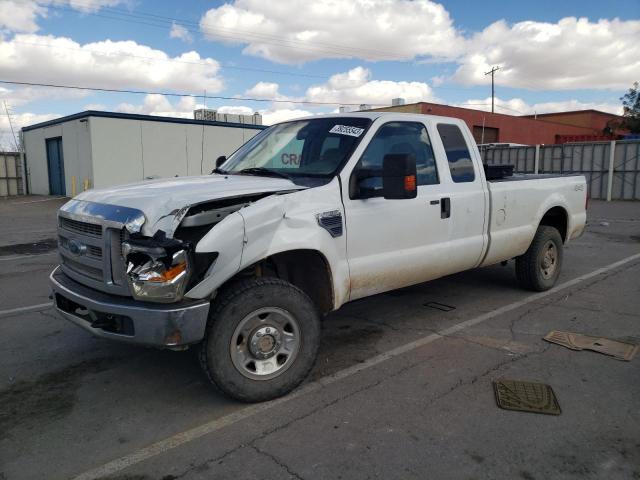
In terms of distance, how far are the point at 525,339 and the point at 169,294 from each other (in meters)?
3.24

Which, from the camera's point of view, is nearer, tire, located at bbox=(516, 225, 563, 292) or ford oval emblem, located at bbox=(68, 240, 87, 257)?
ford oval emblem, located at bbox=(68, 240, 87, 257)

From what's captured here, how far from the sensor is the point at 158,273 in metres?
3.01

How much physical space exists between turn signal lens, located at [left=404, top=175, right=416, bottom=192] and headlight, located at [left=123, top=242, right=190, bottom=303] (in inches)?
63.9

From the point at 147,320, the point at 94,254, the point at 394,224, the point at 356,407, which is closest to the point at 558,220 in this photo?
the point at 394,224

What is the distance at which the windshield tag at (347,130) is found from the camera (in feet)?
13.8

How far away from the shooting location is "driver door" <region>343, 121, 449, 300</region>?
3957 mm

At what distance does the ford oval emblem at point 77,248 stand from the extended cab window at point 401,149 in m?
2.05

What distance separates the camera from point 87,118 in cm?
2203

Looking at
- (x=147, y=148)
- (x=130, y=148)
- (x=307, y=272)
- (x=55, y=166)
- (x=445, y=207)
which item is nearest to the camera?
(x=307, y=272)

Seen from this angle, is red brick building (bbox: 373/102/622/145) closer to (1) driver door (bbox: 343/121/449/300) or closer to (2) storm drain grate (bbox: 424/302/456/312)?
(2) storm drain grate (bbox: 424/302/456/312)

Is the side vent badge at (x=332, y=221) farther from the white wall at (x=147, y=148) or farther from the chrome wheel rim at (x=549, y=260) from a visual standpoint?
the white wall at (x=147, y=148)

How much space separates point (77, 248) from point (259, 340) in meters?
1.42

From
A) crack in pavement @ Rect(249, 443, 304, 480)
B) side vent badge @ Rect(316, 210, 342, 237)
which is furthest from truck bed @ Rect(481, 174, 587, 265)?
crack in pavement @ Rect(249, 443, 304, 480)

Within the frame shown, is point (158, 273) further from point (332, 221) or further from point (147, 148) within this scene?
point (147, 148)
